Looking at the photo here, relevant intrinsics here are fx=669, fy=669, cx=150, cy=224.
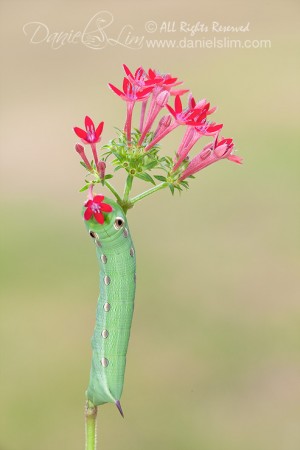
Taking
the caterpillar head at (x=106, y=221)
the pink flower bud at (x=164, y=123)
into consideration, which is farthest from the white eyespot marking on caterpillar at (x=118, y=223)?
the pink flower bud at (x=164, y=123)

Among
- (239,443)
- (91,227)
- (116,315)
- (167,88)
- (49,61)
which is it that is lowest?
(239,443)

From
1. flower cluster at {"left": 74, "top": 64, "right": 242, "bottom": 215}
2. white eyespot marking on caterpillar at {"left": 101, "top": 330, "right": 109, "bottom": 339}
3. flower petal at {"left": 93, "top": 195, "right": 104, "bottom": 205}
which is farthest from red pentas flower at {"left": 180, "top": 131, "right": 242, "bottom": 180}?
white eyespot marking on caterpillar at {"left": 101, "top": 330, "right": 109, "bottom": 339}

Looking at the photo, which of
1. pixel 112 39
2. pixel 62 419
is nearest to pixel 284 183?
pixel 112 39

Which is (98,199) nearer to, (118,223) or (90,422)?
(118,223)

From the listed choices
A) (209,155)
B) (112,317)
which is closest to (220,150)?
(209,155)

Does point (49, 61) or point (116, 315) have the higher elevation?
point (49, 61)

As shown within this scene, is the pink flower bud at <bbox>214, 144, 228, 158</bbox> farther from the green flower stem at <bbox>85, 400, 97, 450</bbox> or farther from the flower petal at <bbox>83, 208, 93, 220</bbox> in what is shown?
the green flower stem at <bbox>85, 400, 97, 450</bbox>

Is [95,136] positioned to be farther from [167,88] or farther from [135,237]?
[135,237]
